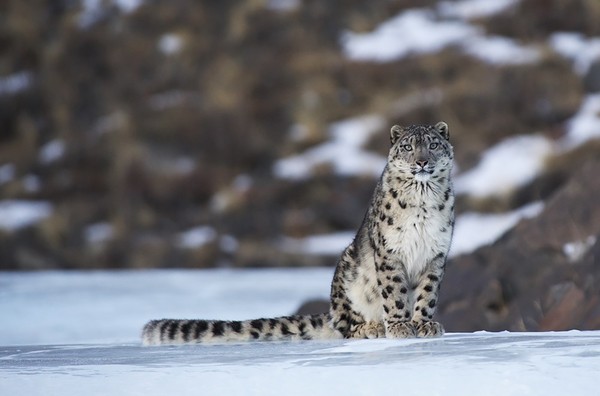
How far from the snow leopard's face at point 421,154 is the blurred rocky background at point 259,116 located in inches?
445

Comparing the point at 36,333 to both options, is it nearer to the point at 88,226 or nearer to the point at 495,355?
the point at 495,355

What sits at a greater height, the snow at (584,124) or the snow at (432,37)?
the snow at (432,37)

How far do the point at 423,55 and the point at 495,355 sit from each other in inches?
702

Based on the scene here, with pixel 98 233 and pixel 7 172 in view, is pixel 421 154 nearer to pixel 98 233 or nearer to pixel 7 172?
pixel 98 233

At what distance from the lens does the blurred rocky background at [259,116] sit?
19.7m

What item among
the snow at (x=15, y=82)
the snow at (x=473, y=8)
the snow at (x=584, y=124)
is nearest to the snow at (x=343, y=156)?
the snow at (x=473, y=8)

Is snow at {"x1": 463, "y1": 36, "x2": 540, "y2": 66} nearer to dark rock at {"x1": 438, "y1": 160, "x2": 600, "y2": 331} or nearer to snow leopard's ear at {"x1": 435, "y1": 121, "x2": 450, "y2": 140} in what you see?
dark rock at {"x1": 438, "y1": 160, "x2": 600, "y2": 331}

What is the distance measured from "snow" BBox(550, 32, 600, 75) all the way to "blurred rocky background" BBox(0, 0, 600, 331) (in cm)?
3

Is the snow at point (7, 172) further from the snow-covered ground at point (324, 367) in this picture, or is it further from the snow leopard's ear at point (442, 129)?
the snow leopard's ear at point (442, 129)

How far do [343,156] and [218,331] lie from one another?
14.4 meters

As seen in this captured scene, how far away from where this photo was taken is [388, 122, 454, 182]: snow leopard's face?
602 cm

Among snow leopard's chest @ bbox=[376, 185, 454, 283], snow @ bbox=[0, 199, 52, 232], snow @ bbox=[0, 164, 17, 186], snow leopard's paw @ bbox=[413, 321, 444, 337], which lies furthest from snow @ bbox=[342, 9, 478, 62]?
snow leopard's paw @ bbox=[413, 321, 444, 337]

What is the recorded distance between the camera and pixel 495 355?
470 cm

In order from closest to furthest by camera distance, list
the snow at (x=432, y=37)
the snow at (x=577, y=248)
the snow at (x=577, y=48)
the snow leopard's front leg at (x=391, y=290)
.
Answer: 1. the snow leopard's front leg at (x=391, y=290)
2. the snow at (x=577, y=248)
3. the snow at (x=577, y=48)
4. the snow at (x=432, y=37)
